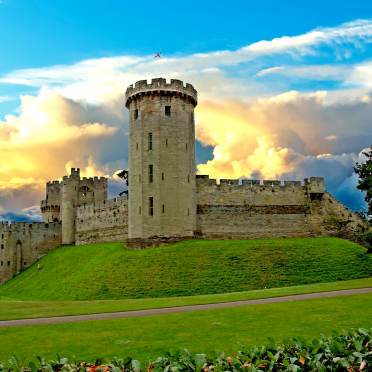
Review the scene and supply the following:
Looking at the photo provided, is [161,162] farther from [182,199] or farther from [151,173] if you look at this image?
[182,199]

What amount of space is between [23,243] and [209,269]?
146 feet

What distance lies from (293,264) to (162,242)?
569 inches

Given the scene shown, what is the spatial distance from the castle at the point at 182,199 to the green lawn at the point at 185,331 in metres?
32.8

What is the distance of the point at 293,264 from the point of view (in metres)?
49.6

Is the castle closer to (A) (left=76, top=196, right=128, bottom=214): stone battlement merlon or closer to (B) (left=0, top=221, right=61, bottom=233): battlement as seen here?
(A) (left=76, top=196, right=128, bottom=214): stone battlement merlon

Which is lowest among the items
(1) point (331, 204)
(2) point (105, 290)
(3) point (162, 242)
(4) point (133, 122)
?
(2) point (105, 290)

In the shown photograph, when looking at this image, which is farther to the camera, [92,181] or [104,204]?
[92,181]

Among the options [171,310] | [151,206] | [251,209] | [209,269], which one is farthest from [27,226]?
[171,310]

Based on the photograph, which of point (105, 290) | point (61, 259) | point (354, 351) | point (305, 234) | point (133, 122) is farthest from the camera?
point (61, 259)

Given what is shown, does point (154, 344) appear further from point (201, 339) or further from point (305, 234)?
point (305, 234)

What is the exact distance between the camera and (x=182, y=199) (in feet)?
196

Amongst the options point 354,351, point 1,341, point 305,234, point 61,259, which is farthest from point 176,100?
point 354,351

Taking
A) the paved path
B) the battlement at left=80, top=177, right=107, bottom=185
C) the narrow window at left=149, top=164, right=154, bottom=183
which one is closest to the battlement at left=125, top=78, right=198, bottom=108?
the narrow window at left=149, top=164, right=154, bottom=183

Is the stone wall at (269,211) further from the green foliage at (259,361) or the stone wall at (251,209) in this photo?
the green foliage at (259,361)
